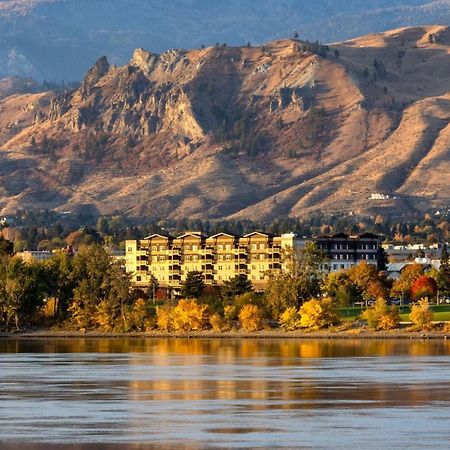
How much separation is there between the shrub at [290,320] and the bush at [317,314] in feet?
3.54

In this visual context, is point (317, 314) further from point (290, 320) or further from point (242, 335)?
point (242, 335)

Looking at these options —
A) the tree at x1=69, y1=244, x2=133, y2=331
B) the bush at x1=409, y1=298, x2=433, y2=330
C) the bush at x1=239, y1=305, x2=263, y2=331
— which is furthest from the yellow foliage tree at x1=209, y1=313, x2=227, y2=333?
the bush at x1=409, y1=298, x2=433, y2=330

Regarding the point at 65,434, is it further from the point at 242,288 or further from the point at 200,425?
the point at 242,288

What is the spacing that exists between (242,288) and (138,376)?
86.0 m

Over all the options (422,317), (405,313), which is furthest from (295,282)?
(422,317)

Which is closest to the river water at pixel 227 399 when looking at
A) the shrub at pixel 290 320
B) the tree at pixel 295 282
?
the shrub at pixel 290 320

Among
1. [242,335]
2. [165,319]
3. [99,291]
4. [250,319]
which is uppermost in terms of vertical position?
[99,291]

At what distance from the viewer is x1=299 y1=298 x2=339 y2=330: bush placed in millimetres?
169375

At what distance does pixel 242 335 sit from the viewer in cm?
17100

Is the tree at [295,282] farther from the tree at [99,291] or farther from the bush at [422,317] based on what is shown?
the bush at [422,317]

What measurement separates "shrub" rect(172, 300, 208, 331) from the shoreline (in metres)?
1.67

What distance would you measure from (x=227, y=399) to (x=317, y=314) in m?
76.5

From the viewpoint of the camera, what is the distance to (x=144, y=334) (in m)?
177

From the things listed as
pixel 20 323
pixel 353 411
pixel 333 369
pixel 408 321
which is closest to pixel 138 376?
pixel 333 369
